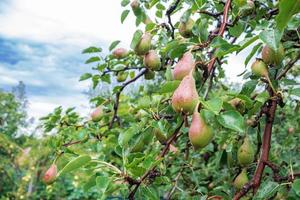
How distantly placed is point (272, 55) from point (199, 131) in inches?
9.4

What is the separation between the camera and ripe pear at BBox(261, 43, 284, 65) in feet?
2.62

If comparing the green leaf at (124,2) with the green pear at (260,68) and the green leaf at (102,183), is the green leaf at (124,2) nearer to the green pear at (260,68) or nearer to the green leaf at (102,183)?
the green pear at (260,68)

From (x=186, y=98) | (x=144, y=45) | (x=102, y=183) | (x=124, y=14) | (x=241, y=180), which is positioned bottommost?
(x=241, y=180)

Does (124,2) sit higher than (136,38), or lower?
higher

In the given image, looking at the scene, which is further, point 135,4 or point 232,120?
point 135,4

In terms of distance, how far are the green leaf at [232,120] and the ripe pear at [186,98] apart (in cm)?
5

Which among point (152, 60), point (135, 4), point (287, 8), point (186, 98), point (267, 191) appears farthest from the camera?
point (135, 4)

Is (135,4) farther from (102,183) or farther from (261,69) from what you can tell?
(102,183)

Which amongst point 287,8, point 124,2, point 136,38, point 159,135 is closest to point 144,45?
point 136,38

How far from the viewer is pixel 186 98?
65 centimetres

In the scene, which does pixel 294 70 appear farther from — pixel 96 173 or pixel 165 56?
pixel 96 173

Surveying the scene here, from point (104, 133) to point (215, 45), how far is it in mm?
656

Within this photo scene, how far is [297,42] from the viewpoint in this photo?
0.95 meters

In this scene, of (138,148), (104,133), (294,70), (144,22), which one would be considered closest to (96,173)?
(138,148)
